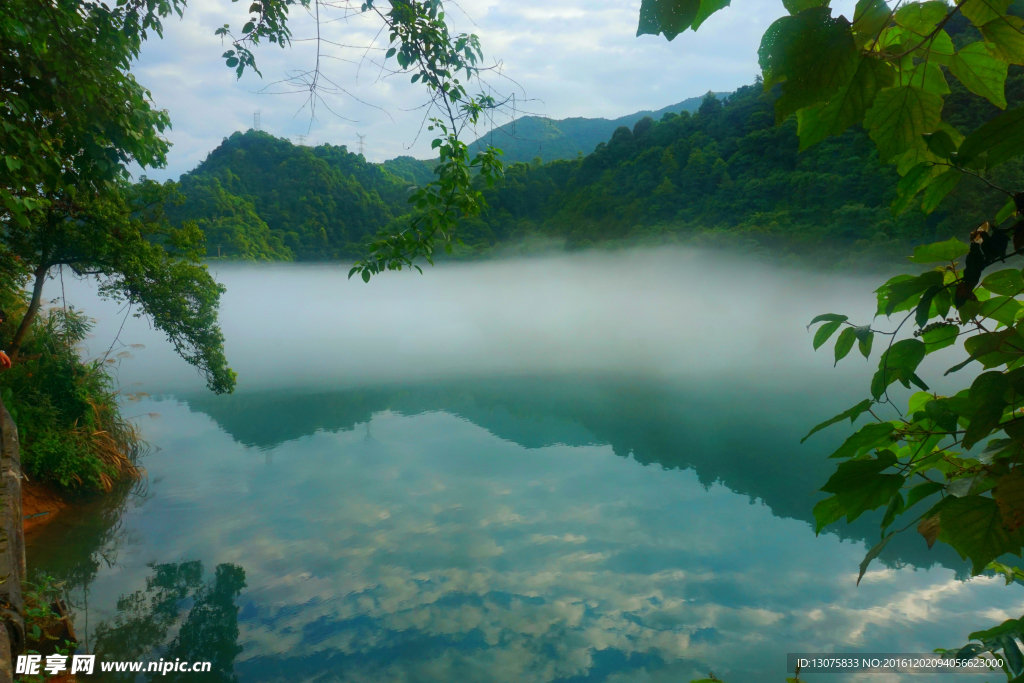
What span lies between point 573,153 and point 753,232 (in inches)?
537

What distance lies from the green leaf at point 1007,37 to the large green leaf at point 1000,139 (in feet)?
0.34

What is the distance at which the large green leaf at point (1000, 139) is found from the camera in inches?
16.6

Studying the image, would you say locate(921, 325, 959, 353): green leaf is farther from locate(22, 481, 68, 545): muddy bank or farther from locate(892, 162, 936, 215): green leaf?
locate(22, 481, 68, 545): muddy bank

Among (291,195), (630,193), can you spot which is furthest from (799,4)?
(630,193)

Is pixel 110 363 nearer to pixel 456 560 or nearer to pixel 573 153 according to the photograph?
pixel 456 560

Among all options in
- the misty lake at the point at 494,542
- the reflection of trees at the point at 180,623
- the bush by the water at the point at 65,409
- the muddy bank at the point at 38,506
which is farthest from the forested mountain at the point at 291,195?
the reflection of trees at the point at 180,623

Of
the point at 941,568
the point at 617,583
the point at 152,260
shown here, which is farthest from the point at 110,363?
the point at 941,568

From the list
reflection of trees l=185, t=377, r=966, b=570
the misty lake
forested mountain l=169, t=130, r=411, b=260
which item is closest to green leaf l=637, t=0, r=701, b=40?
the misty lake

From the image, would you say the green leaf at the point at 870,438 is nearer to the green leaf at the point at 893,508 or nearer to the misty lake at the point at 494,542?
the green leaf at the point at 893,508

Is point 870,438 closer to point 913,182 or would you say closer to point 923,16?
point 913,182

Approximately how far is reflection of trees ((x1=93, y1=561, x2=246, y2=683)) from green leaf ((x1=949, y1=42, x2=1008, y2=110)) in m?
5.82

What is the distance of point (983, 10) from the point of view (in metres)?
0.49

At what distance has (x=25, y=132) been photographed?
8.63 feet

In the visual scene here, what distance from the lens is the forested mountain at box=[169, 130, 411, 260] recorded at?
23781 millimetres
